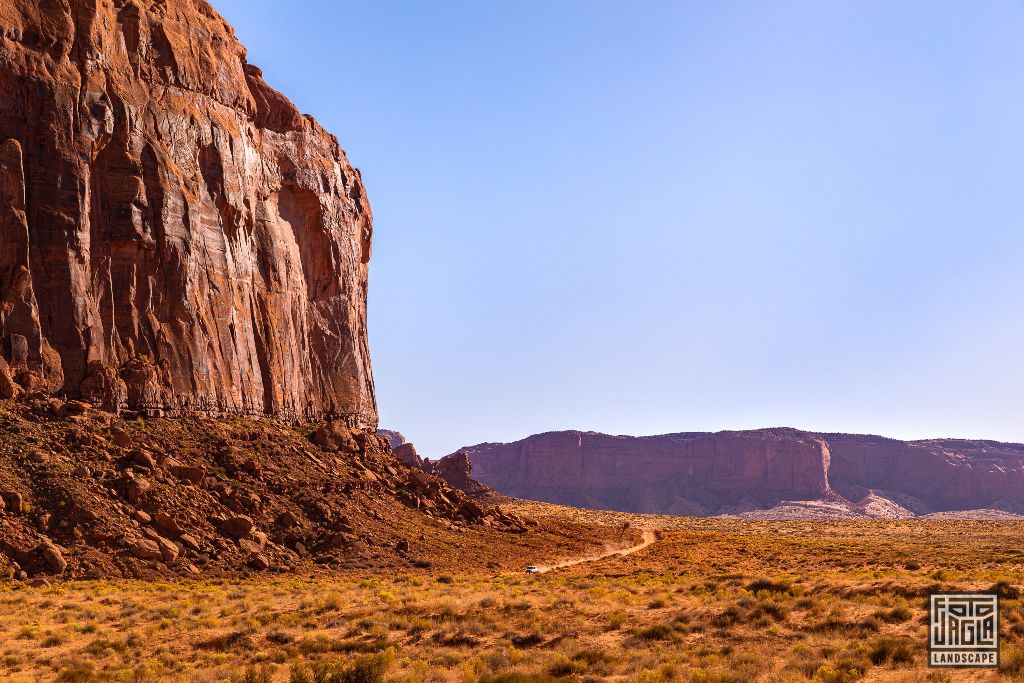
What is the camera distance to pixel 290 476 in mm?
41625

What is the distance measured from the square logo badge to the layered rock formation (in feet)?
513

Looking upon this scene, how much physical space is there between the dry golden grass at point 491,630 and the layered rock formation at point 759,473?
15045cm

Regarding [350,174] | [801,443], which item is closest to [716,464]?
[801,443]

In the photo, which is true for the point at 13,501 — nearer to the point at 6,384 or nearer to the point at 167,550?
the point at 167,550

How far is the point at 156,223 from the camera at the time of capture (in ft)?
137

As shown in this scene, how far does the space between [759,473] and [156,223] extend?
519 ft

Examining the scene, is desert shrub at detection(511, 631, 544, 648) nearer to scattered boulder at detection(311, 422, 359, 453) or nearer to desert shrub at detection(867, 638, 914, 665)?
desert shrub at detection(867, 638, 914, 665)

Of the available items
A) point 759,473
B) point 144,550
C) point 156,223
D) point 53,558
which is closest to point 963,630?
point 144,550

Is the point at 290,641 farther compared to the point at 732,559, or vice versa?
the point at 732,559

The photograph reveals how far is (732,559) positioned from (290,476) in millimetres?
21898

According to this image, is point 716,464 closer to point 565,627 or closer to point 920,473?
point 920,473

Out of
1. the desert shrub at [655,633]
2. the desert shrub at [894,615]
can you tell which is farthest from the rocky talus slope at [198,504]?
the desert shrub at [894,615]

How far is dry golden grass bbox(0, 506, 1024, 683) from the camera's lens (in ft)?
54.9

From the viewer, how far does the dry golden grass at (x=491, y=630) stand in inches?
658
